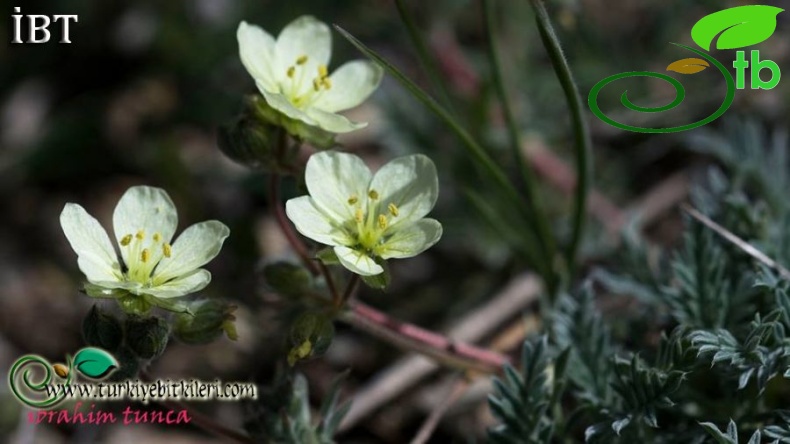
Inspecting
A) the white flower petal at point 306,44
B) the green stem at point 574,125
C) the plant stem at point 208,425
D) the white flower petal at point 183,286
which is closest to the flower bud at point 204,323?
the white flower petal at point 183,286

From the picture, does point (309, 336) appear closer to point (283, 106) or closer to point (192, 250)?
point (192, 250)

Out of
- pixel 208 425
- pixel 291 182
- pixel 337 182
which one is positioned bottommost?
pixel 208 425

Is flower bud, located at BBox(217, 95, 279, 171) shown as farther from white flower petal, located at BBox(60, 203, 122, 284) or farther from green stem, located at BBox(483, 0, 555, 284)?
green stem, located at BBox(483, 0, 555, 284)

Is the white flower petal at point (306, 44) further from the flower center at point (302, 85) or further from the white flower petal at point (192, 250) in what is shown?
the white flower petal at point (192, 250)

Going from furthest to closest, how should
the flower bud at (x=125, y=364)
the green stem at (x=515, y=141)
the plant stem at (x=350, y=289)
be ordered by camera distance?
1. the green stem at (x=515, y=141)
2. the plant stem at (x=350, y=289)
3. the flower bud at (x=125, y=364)

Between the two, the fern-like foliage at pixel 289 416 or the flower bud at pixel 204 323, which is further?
the fern-like foliage at pixel 289 416

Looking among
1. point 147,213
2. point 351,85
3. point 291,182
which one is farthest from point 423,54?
point 291,182

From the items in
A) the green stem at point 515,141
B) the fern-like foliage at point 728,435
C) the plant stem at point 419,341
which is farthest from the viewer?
the green stem at point 515,141
